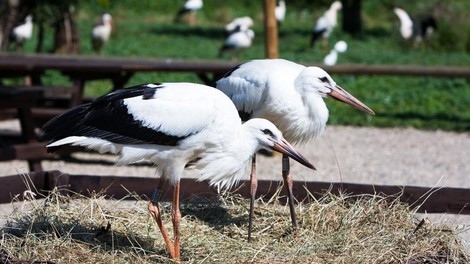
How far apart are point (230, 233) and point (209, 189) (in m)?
0.62

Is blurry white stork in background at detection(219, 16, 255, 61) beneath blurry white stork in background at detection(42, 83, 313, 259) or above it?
beneath

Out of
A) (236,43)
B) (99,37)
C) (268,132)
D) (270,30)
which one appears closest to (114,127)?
(268,132)

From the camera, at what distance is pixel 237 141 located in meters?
5.02

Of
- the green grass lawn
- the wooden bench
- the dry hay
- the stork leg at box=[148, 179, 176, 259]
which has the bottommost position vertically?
the green grass lawn

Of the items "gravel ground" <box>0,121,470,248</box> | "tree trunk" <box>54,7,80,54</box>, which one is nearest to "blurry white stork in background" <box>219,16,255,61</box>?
"tree trunk" <box>54,7,80,54</box>

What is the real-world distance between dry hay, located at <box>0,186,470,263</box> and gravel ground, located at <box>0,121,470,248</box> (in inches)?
107

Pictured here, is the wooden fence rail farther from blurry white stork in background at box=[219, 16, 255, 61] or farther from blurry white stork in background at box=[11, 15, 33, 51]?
blurry white stork in background at box=[11, 15, 33, 51]

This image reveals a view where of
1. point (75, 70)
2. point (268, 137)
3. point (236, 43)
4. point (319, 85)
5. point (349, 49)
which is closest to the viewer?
point (268, 137)

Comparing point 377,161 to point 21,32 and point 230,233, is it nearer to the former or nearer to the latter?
point 230,233

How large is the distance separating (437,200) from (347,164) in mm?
4735

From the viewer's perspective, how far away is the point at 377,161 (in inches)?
422

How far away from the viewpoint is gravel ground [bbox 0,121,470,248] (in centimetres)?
970

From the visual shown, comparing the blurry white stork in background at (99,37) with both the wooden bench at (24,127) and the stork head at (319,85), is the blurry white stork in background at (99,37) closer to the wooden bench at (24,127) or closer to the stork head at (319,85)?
the wooden bench at (24,127)

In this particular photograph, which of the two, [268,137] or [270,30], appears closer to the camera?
[268,137]
